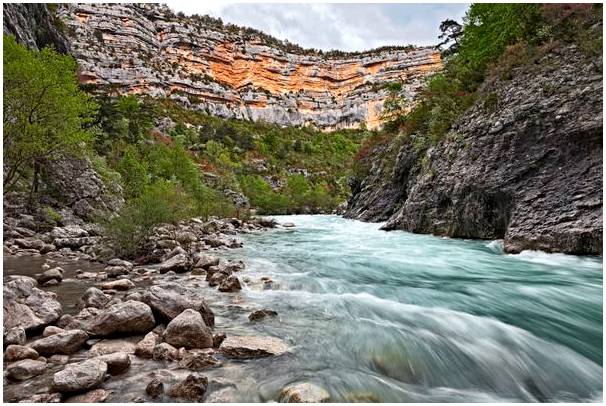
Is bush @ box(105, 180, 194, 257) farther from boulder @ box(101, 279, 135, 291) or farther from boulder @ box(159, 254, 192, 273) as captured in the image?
boulder @ box(101, 279, 135, 291)

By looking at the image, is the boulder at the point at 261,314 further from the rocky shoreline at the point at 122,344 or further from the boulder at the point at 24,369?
the boulder at the point at 24,369

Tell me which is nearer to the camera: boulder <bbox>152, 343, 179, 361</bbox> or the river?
the river

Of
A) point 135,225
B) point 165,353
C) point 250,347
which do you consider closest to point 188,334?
point 165,353

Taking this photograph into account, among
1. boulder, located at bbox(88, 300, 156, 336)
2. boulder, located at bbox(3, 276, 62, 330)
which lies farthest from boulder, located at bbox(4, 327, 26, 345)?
boulder, located at bbox(88, 300, 156, 336)

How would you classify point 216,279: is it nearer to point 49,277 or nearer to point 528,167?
point 49,277

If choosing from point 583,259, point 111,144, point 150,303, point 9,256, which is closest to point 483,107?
Answer: point 583,259

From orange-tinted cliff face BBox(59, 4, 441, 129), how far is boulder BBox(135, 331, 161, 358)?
295 feet

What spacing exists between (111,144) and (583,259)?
1294 inches

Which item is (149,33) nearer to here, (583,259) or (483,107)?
(483,107)

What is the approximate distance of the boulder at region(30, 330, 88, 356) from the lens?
412 cm

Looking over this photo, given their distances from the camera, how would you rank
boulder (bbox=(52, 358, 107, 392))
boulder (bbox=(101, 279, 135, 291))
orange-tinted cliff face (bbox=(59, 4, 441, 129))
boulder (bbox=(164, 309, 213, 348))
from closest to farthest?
boulder (bbox=(52, 358, 107, 392))
boulder (bbox=(164, 309, 213, 348))
boulder (bbox=(101, 279, 135, 291))
orange-tinted cliff face (bbox=(59, 4, 441, 129))

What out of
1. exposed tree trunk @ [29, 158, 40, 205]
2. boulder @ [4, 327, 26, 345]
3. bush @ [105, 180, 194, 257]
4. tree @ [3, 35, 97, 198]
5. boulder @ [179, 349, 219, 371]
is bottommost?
boulder @ [179, 349, 219, 371]

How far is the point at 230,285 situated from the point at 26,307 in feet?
11.3

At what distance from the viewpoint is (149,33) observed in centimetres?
11006
